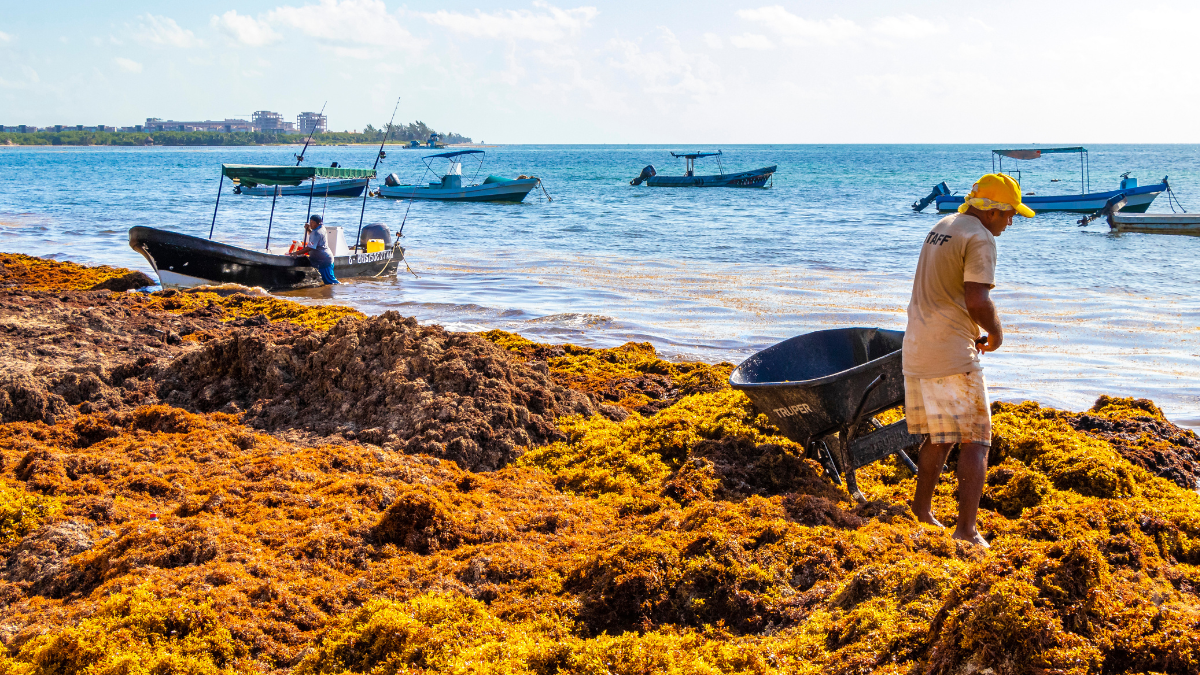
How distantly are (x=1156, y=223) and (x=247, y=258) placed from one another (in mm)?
25769

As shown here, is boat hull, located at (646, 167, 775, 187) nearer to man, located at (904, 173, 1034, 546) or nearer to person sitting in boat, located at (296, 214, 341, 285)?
person sitting in boat, located at (296, 214, 341, 285)

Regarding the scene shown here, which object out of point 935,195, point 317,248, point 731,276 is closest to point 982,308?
point 731,276

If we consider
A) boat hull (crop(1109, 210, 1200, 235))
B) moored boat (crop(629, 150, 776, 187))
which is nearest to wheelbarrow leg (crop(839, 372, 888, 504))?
boat hull (crop(1109, 210, 1200, 235))

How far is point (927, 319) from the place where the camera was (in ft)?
13.3

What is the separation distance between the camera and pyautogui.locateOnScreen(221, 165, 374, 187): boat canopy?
556 inches

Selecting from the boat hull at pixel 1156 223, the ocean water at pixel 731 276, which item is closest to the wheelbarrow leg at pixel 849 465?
the ocean water at pixel 731 276

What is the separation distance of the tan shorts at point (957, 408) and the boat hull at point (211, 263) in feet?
41.8

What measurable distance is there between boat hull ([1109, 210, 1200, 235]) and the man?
25.0 meters

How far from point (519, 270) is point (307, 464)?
12920 mm


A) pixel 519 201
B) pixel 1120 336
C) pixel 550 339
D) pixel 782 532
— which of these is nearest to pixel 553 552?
pixel 782 532

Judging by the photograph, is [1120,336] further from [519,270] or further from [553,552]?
[519,270]

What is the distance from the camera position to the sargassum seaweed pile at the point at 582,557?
105 inches

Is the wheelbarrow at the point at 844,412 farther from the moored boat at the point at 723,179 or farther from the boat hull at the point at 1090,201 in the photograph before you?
the moored boat at the point at 723,179

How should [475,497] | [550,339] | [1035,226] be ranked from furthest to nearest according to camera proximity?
[1035,226] → [550,339] → [475,497]
